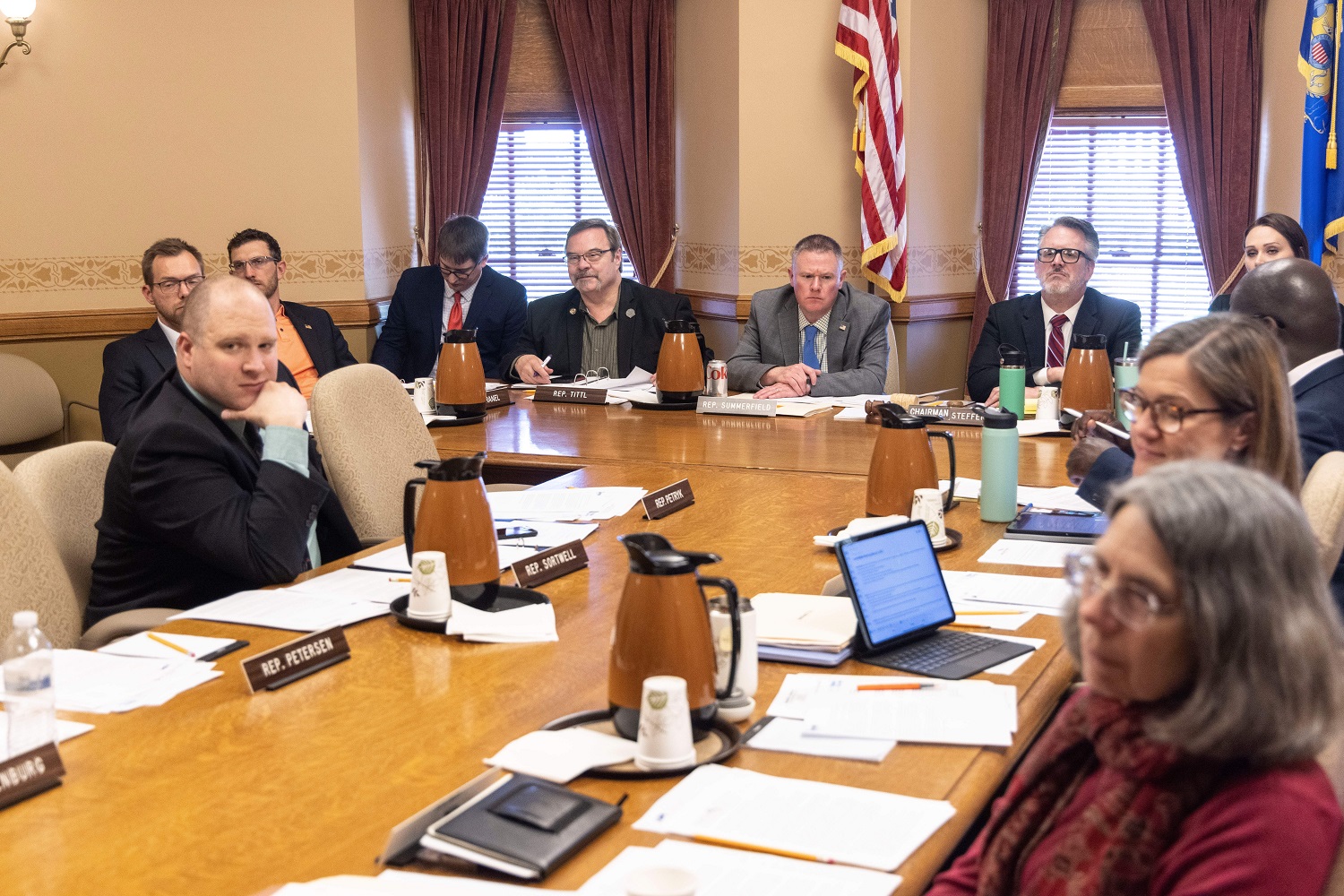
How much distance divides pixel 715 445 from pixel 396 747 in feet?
6.68

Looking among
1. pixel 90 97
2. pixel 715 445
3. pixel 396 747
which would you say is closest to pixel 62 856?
pixel 396 747

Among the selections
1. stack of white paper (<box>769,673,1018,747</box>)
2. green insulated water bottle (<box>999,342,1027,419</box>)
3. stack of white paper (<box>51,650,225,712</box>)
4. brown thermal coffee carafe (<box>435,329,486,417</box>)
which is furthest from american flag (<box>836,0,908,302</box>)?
stack of white paper (<box>51,650,225,712</box>)

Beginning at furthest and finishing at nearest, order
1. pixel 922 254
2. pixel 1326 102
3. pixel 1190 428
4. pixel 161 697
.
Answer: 1. pixel 922 254
2. pixel 1326 102
3. pixel 1190 428
4. pixel 161 697

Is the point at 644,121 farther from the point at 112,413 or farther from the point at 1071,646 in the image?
the point at 1071,646

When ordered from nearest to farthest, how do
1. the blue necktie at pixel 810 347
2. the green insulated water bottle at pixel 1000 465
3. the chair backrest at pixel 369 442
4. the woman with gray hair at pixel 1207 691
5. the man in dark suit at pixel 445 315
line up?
the woman with gray hair at pixel 1207 691, the green insulated water bottle at pixel 1000 465, the chair backrest at pixel 369 442, the blue necktie at pixel 810 347, the man in dark suit at pixel 445 315

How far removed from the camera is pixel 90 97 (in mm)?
5781

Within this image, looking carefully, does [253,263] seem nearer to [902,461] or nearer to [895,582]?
[902,461]

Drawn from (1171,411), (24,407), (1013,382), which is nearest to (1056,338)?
(1013,382)

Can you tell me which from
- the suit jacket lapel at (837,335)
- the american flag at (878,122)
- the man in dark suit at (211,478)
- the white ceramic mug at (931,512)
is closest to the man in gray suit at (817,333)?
the suit jacket lapel at (837,335)

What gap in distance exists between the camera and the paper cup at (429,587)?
199cm

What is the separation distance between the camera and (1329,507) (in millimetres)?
2023

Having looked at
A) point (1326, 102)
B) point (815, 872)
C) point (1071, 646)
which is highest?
point (1326, 102)

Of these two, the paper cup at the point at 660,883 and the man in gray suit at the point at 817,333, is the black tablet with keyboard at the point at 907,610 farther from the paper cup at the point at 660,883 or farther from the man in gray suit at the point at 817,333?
the man in gray suit at the point at 817,333

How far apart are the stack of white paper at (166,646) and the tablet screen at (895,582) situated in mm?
939
